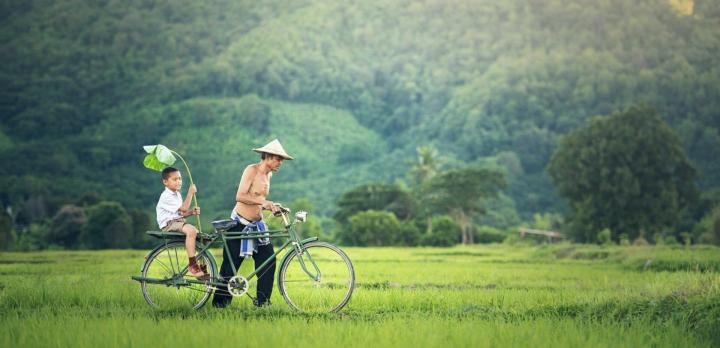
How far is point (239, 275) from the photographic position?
10062 mm

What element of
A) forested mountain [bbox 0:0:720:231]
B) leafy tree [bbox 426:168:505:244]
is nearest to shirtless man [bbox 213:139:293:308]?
leafy tree [bbox 426:168:505:244]

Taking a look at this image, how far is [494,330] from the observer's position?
8.40m

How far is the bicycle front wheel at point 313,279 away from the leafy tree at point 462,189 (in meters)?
65.0

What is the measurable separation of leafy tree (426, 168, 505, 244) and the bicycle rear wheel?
6521 centimetres

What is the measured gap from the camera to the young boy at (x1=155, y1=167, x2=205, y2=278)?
10.1m

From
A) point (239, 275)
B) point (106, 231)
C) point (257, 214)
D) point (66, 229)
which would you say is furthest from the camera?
point (66, 229)

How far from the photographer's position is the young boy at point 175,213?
10075mm

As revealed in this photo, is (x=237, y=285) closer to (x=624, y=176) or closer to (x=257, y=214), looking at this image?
(x=257, y=214)

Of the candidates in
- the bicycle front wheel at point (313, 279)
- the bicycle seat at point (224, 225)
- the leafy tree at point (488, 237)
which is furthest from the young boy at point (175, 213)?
the leafy tree at point (488, 237)

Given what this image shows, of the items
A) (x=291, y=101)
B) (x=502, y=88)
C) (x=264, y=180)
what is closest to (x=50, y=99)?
(x=291, y=101)

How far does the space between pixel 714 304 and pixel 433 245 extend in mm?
47311

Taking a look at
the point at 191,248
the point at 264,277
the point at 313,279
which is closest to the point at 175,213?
the point at 191,248

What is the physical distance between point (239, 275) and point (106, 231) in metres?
47.4

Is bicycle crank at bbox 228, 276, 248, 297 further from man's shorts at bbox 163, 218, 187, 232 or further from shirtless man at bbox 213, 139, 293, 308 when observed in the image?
man's shorts at bbox 163, 218, 187, 232
